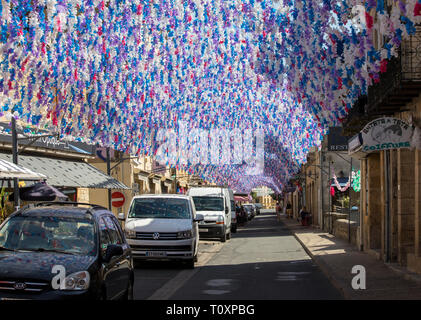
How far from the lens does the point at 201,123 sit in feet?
99.8

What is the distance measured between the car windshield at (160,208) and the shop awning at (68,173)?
6.31m

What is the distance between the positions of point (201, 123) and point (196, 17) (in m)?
12.2

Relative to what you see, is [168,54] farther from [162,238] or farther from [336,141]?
[336,141]

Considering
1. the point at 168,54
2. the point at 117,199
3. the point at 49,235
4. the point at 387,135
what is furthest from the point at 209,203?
the point at 49,235

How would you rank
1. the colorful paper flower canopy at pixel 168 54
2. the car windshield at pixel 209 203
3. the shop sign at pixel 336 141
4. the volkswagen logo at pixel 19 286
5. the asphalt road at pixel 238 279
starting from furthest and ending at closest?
1. the shop sign at pixel 336 141
2. the car windshield at pixel 209 203
3. the colorful paper flower canopy at pixel 168 54
4. the asphalt road at pixel 238 279
5. the volkswagen logo at pixel 19 286

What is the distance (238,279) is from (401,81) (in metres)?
6.03

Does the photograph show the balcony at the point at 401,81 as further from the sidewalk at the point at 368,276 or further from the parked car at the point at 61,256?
the parked car at the point at 61,256

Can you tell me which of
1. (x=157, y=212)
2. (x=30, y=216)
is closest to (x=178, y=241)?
(x=157, y=212)

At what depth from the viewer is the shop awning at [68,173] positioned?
89.1 ft

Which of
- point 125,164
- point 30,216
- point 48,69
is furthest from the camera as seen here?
point 125,164

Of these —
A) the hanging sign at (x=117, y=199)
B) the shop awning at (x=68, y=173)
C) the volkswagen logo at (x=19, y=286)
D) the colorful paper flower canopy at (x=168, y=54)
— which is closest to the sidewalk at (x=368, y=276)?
the colorful paper flower canopy at (x=168, y=54)

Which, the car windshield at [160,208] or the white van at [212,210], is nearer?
the car windshield at [160,208]

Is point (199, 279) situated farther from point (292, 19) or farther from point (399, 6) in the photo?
point (399, 6)
